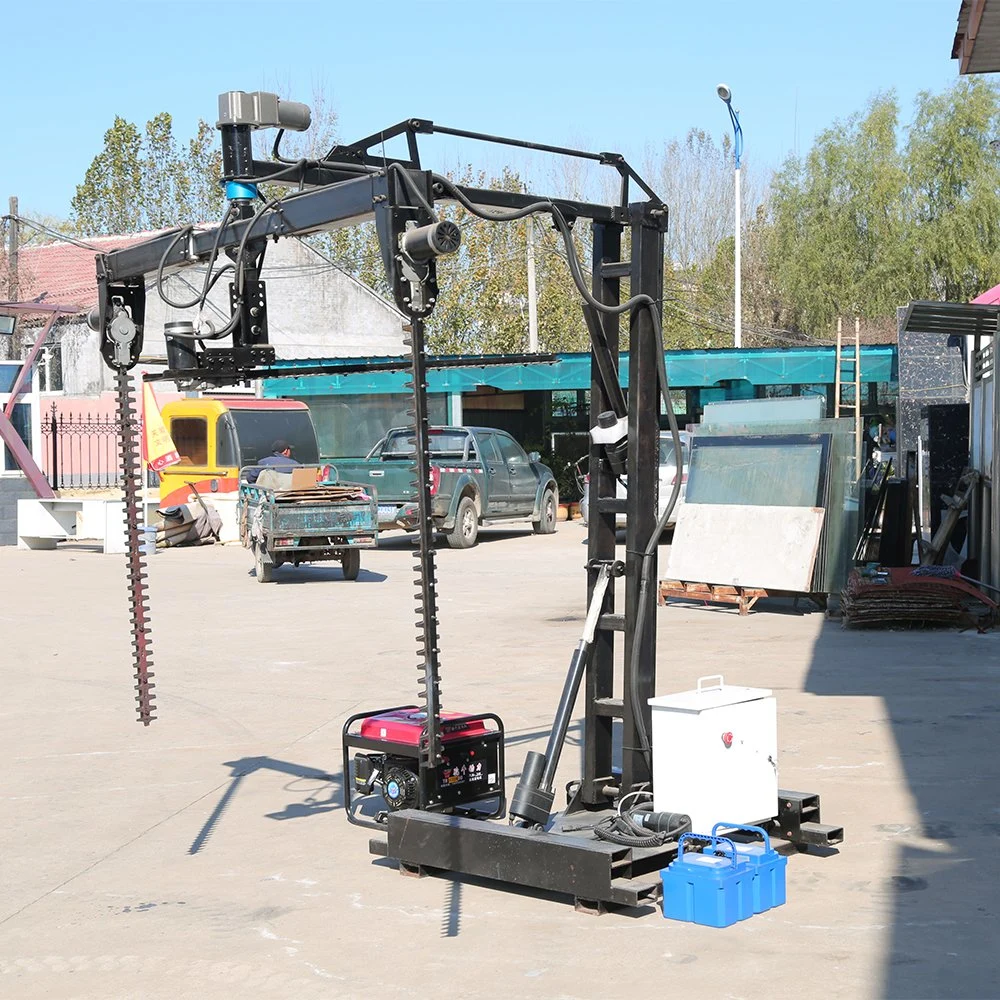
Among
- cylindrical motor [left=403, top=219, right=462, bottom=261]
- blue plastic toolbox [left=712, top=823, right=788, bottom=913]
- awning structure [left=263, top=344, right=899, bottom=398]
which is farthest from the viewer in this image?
awning structure [left=263, top=344, right=899, bottom=398]

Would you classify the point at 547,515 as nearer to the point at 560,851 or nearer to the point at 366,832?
the point at 366,832

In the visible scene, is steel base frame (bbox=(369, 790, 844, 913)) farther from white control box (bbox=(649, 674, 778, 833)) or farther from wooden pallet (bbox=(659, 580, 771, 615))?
wooden pallet (bbox=(659, 580, 771, 615))

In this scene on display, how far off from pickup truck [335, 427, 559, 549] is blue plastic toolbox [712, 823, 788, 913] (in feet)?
52.1

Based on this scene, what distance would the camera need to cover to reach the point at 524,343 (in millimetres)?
47094

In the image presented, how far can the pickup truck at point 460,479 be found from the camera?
22812 millimetres

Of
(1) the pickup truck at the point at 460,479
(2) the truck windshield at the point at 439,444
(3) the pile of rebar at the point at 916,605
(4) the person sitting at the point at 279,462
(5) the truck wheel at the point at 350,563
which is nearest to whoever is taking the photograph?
(3) the pile of rebar at the point at 916,605

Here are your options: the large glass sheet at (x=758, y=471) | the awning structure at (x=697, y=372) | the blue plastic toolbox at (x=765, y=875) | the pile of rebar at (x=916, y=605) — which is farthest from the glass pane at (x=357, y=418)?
the blue plastic toolbox at (x=765, y=875)

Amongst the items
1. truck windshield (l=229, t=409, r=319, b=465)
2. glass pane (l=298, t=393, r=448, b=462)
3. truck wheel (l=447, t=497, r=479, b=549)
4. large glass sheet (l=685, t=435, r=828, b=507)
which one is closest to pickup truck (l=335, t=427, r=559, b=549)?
truck wheel (l=447, t=497, r=479, b=549)

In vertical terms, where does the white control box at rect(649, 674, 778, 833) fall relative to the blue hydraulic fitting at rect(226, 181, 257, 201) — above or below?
below

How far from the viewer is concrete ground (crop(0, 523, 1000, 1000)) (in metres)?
5.17

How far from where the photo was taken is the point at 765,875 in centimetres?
570

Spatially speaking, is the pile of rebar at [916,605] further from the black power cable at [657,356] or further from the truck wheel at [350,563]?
the black power cable at [657,356]

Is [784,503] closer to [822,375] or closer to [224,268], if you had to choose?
[224,268]

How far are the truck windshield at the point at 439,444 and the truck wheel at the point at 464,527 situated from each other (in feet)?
2.92
